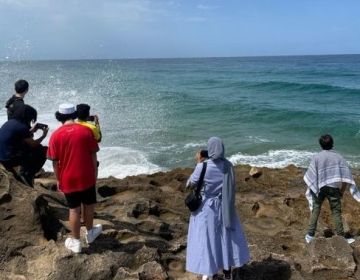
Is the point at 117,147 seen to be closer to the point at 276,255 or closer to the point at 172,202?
the point at 172,202

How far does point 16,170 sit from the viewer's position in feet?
19.6

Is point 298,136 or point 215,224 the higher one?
point 215,224

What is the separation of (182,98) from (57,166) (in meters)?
28.7

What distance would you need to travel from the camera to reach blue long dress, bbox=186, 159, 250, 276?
441cm

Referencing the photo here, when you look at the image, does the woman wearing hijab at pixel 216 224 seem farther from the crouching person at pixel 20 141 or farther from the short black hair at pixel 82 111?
the crouching person at pixel 20 141

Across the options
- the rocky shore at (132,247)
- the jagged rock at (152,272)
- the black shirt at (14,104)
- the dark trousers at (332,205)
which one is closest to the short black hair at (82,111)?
the black shirt at (14,104)

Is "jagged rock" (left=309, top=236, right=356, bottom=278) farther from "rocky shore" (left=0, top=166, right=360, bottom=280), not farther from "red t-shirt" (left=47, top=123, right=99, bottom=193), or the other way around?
"red t-shirt" (left=47, top=123, right=99, bottom=193)

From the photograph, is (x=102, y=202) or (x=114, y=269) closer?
(x=114, y=269)

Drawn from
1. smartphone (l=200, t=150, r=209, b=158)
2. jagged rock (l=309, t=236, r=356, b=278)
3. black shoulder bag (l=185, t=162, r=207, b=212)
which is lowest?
jagged rock (l=309, t=236, r=356, b=278)

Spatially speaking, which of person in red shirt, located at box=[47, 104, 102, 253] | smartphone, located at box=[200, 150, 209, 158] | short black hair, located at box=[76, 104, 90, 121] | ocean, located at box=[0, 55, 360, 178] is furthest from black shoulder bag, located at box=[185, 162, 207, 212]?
ocean, located at box=[0, 55, 360, 178]

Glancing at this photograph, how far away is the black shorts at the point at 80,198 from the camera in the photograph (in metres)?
4.75

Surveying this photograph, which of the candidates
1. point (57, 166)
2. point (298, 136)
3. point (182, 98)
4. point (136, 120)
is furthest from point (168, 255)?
point (182, 98)

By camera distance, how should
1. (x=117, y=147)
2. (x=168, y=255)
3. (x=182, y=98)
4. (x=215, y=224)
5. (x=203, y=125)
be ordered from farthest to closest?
(x=182, y=98) < (x=203, y=125) < (x=117, y=147) < (x=168, y=255) < (x=215, y=224)

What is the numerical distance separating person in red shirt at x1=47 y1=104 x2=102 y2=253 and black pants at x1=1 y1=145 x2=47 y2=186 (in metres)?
1.16
